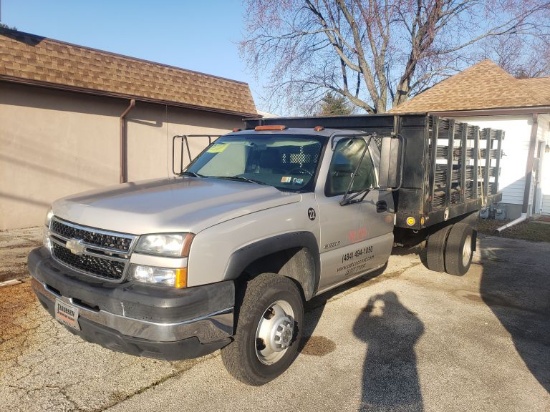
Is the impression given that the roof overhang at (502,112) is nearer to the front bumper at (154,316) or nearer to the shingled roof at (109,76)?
the shingled roof at (109,76)

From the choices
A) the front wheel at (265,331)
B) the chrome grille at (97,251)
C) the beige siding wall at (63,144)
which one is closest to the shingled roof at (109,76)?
the beige siding wall at (63,144)

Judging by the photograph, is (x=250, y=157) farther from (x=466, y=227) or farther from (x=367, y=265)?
(x=466, y=227)

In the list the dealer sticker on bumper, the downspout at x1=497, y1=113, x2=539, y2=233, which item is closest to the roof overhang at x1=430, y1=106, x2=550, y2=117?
the downspout at x1=497, y1=113, x2=539, y2=233

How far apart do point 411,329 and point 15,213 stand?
27.2 ft

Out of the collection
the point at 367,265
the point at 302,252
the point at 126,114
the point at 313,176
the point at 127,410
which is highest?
the point at 126,114

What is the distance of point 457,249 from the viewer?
656 cm

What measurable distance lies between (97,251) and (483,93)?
46.4ft

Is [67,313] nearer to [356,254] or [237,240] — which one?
[237,240]

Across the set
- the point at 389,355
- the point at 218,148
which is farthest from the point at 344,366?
the point at 218,148

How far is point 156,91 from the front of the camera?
11266 millimetres

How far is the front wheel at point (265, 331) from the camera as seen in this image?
322cm

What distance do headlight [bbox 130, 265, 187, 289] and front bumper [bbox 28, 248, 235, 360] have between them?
0.15 feet

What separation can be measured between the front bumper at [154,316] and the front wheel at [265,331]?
0.19 m

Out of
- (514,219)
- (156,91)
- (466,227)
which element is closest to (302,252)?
(466,227)
